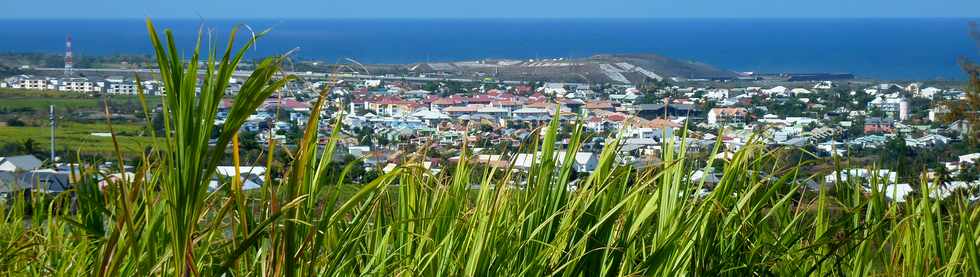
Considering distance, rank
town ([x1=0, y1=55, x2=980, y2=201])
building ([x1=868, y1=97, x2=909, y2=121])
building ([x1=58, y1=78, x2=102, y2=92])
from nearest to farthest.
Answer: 1. town ([x1=0, y1=55, x2=980, y2=201])
2. building ([x1=868, y1=97, x2=909, y2=121])
3. building ([x1=58, y1=78, x2=102, y2=92])

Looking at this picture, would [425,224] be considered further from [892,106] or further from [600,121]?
[892,106]

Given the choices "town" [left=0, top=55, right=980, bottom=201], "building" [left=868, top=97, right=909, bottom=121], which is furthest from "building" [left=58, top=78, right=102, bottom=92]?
"building" [left=868, top=97, right=909, bottom=121]

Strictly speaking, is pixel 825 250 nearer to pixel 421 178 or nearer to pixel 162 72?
pixel 421 178

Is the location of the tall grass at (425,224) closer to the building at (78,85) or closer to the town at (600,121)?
the town at (600,121)

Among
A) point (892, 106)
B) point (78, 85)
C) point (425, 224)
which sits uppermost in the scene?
point (78, 85)

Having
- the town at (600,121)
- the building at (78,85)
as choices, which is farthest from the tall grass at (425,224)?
the building at (78,85)

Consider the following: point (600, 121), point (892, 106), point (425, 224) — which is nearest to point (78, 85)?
point (892, 106)

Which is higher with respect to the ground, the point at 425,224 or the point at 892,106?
the point at 892,106

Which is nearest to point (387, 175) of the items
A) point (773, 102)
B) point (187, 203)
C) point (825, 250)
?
point (187, 203)

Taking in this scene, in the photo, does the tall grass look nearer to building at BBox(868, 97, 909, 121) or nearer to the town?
the town
